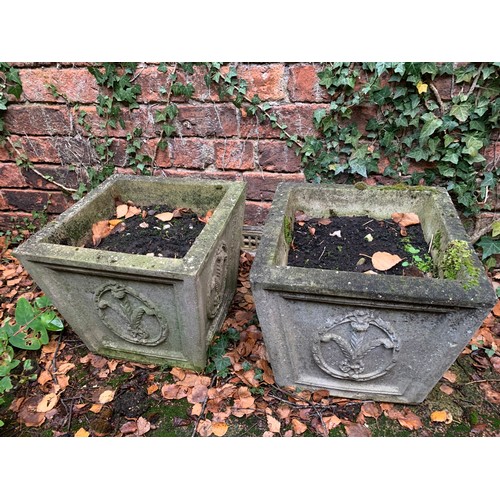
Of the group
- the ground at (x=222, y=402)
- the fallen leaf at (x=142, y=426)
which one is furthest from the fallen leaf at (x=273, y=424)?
the fallen leaf at (x=142, y=426)

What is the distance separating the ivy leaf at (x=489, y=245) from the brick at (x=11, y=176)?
3035 millimetres

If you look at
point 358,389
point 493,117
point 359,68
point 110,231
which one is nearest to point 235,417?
point 358,389

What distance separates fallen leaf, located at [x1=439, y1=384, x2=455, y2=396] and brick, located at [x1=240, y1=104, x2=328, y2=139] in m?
1.45

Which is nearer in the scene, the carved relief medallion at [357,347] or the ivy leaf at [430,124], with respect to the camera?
the carved relief medallion at [357,347]

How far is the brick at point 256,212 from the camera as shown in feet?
7.49

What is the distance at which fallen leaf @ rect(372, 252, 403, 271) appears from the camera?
1426mm

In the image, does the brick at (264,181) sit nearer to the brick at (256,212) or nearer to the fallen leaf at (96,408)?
the brick at (256,212)

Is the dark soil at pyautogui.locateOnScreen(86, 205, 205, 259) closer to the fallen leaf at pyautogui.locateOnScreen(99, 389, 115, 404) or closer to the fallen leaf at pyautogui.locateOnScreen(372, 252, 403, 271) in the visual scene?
the fallen leaf at pyautogui.locateOnScreen(99, 389, 115, 404)

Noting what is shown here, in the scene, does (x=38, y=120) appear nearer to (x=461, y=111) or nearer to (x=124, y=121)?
(x=124, y=121)

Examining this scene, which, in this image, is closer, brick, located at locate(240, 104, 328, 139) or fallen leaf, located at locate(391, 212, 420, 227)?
fallen leaf, located at locate(391, 212, 420, 227)

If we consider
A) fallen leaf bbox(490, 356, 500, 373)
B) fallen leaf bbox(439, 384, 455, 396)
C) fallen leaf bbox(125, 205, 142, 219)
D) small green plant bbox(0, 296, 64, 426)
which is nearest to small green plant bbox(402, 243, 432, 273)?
fallen leaf bbox(439, 384, 455, 396)

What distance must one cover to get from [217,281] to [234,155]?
0.87m

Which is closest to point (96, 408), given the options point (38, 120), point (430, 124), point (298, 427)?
point (298, 427)

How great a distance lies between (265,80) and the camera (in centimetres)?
189
